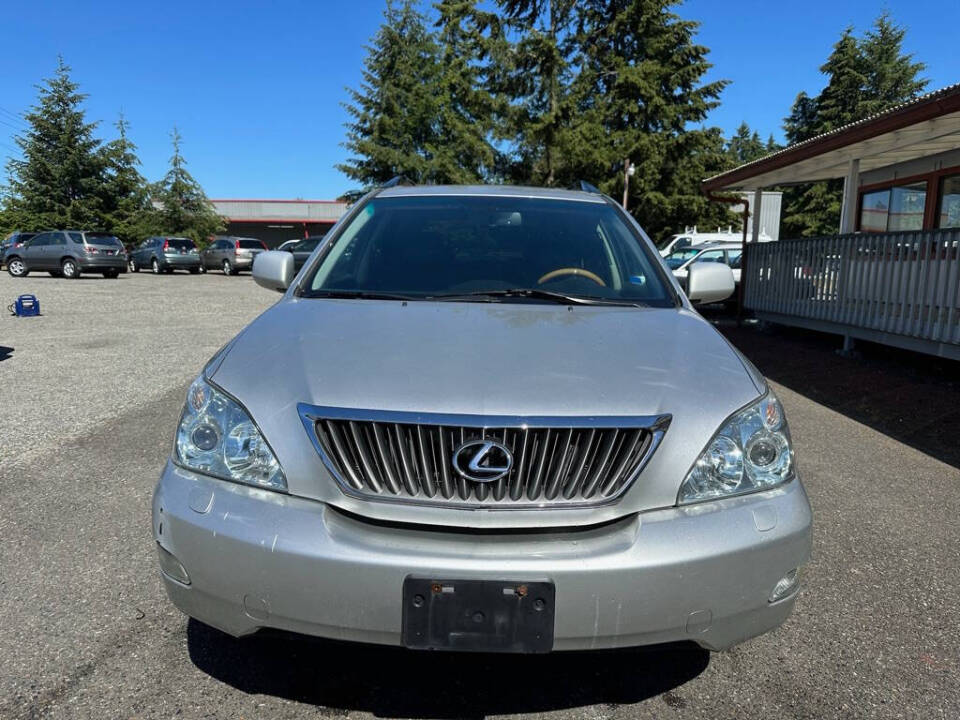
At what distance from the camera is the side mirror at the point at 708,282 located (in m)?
3.43

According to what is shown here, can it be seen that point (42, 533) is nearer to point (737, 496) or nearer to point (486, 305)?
point (486, 305)

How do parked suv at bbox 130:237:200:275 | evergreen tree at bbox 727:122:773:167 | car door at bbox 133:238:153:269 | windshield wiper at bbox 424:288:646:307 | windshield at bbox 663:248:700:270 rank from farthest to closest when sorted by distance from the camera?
1. evergreen tree at bbox 727:122:773:167
2. car door at bbox 133:238:153:269
3. parked suv at bbox 130:237:200:275
4. windshield at bbox 663:248:700:270
5. windshield wiper at bbox 424:288:646:307

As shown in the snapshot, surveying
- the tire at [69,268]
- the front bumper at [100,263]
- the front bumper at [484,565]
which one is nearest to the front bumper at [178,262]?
the front bumper at [100,263]

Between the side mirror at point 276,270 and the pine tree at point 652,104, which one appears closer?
the side mirror at point 276,270

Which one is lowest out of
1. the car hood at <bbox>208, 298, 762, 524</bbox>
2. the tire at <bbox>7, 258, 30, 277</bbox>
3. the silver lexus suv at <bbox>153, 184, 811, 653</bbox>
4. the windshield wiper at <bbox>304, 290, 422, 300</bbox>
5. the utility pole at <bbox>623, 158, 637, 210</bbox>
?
the tire at <bbox>7, 258, 30, 277</bbox>

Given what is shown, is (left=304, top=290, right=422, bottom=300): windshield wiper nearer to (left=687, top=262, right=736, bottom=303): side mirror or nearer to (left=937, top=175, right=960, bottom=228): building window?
(left=687, top=262, right=736, bottom=303): side mirror

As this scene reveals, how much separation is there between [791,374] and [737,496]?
23.1 feet

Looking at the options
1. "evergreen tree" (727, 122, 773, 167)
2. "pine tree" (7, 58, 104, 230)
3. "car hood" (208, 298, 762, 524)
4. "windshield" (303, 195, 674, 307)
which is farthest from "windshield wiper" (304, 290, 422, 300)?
"evergreen tree" (727, 122, 773, 167)

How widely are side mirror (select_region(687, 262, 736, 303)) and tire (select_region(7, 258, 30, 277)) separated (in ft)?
96.1

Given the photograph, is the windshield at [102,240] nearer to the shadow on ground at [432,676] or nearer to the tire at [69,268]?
the tire at [69,268]

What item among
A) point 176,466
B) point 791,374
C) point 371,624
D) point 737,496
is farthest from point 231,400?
point 791,374

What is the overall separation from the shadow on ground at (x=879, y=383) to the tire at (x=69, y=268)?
23808mm

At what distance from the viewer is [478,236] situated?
3.28 meters

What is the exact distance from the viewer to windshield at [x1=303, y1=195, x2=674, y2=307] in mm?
2988
